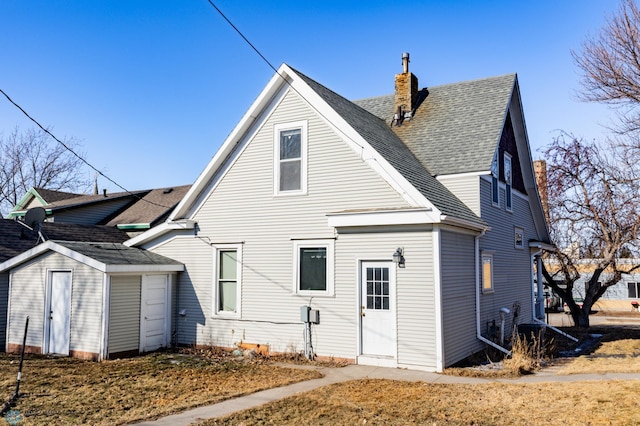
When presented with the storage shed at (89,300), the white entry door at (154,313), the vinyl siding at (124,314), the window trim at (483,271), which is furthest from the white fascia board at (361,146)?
the vinyl siding at (124,314)

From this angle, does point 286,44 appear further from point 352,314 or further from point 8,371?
point 8,371

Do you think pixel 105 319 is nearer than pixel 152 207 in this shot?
Yes

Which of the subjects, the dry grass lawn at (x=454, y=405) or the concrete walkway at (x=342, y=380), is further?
the concrete walkway at (x=342, y=380)

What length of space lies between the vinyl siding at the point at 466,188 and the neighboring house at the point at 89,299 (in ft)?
27.0

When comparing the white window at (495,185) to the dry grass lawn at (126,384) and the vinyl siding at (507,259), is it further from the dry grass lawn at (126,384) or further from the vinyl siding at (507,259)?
the dry grass lawn at (126,384)

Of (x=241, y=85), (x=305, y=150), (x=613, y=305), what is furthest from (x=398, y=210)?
(x=613, y=305)

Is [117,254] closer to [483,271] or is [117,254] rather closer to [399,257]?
[399,257]

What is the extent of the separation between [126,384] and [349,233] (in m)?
6.00

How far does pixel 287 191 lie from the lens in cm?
1403

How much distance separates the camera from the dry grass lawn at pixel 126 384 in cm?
829

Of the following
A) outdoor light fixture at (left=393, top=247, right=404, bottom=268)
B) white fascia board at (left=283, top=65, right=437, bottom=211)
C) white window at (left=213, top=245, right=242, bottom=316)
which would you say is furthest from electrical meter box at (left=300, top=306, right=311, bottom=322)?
white fascia board at (left=283, top=65, right=437, bottom=211)

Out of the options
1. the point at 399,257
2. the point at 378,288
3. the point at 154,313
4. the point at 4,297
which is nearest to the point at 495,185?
the point at 399,257

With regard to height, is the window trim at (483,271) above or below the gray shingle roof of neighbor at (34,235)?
below

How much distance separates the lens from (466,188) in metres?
14.4
